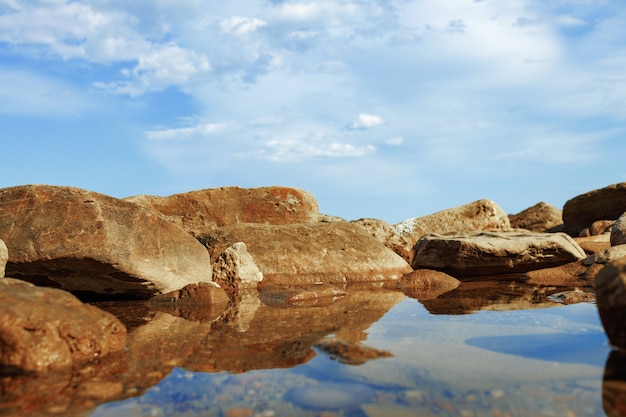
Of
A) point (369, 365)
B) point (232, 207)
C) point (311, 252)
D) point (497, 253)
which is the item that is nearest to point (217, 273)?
point (311, 252)

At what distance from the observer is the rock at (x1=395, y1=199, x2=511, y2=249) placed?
12.2 meters

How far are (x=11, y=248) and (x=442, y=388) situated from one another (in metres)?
4.74

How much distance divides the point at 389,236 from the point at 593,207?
8900mm

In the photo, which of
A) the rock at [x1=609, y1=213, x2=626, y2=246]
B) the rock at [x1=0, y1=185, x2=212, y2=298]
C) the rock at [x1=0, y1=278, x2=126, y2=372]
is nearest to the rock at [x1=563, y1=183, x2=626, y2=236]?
the rock at [x1=609, y1=213, x2=626, y2=246]

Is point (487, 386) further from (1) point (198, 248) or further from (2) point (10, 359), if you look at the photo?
(1) point (198, 248)

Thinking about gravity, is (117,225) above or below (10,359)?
above

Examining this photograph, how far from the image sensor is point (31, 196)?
6168mm

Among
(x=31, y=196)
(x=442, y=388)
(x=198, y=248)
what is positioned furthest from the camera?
(x=198, y=248)

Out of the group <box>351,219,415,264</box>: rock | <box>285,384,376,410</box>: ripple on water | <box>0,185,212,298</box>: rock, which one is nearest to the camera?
<box>285,384,376,410</box>: ripple on water

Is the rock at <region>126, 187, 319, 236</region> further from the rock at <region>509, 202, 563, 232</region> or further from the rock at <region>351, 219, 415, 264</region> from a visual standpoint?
the rock at <region>509, 202, 563, 232</region>

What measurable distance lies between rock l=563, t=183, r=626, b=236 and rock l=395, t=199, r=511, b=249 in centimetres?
566

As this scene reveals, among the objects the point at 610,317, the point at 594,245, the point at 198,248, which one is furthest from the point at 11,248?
the point at 594,245

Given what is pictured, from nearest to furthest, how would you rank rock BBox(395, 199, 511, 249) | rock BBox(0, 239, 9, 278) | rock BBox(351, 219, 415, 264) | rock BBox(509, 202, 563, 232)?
rock BBox(0, 239, 9, 278) < rock BBox(351, 219, 415, 264) < rock BBox(395, 199, 511, 249) < rock BBox(509, 202, 563, 232)

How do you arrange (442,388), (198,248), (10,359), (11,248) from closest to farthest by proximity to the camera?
(442,388)
(10,359)
(11,248)
(198,248)
